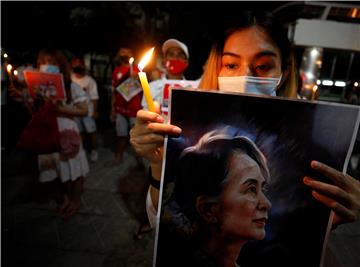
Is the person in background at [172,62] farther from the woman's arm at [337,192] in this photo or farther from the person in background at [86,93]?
the woman's arm at [337,192]

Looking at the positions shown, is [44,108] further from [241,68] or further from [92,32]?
[92,32]

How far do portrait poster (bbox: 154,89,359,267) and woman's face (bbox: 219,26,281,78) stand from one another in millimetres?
497

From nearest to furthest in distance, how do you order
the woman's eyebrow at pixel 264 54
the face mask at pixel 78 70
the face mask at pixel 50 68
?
1. the woman's eyebrow at pixel 264 54
2. the face mask at pixel 50 68
3. the face mask at pixel 78 70

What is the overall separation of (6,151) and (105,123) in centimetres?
343

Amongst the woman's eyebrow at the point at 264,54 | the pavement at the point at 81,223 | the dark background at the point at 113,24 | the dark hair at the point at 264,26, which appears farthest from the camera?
the dark background at the point at 113,24

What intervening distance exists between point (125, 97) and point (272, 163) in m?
4.78

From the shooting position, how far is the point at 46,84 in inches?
133

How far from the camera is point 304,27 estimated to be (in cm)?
510

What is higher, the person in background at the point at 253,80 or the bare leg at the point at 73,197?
the person in background at the point at 253,80

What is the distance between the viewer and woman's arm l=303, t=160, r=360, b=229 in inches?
36.4

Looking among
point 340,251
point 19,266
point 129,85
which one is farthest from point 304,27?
point 19,266

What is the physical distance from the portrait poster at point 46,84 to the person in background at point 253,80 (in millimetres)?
2269

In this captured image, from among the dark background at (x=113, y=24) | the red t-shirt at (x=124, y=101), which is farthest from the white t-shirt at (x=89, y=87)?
the dark background at (x=113, y=24)

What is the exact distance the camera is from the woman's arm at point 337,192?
0.92m
